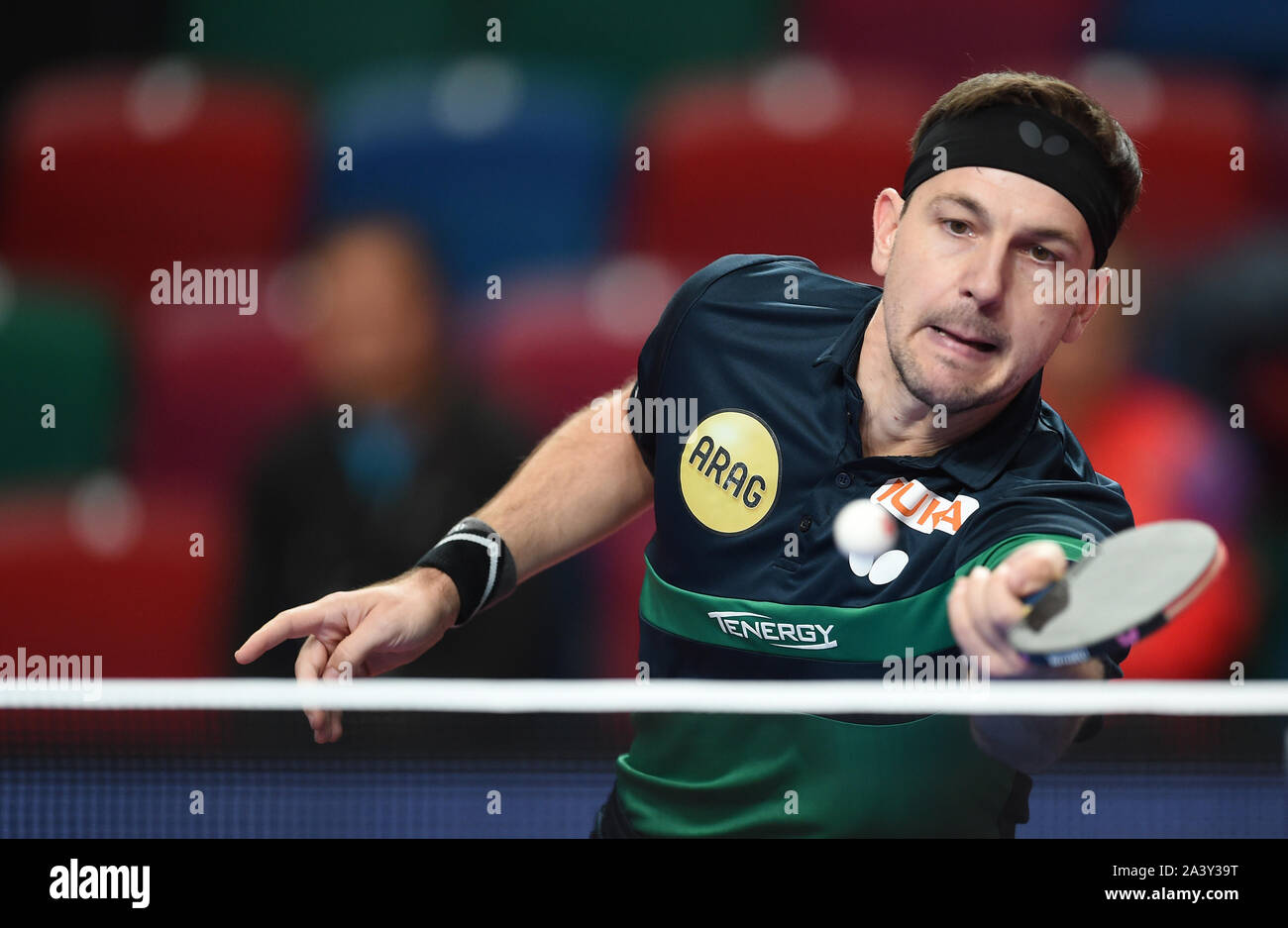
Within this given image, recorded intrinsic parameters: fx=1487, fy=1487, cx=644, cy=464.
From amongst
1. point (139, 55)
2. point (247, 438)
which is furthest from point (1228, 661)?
point (139, 55)

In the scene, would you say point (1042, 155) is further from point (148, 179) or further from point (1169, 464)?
point (148, 179)

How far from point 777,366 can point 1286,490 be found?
2.76 meters

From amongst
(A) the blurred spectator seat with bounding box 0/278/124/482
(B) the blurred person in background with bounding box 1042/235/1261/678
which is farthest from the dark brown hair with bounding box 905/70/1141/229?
(A) the blurred spectator seat with bounding box 0/278/124/482

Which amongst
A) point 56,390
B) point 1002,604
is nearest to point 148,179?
point 56,390

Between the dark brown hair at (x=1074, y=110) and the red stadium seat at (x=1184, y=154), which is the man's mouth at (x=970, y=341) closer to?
the dark brown hair at (x=1074, y=110)

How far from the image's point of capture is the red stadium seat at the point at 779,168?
16.8 ft

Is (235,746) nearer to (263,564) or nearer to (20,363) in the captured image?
(263,564)

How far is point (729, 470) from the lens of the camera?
2.30 m

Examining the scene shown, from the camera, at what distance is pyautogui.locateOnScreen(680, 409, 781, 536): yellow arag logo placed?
7.44ft

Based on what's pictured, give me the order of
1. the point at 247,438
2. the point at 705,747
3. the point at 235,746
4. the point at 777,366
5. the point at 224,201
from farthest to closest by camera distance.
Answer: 1. the point at 224,201
2. the point at 247,438
3. the point at 235,746
4. the point at 777,366
5. the point at 705,747

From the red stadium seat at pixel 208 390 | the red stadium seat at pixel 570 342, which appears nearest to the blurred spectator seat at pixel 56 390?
the red stadium seat at pixel 208 390

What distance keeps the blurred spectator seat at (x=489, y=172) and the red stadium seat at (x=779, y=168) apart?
0.20m

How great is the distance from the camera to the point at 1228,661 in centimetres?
410

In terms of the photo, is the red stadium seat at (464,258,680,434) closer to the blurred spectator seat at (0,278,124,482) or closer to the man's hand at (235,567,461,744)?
the blurred spectator seat at (0,278,124,482)
